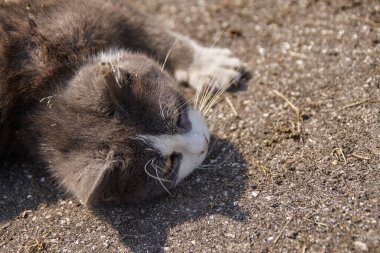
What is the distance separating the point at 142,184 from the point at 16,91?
3.42 ft

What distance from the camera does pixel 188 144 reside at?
3.03 meters

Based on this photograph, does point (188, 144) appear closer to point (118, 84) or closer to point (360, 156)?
point (118, 84)

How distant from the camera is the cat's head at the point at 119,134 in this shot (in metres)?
2.84

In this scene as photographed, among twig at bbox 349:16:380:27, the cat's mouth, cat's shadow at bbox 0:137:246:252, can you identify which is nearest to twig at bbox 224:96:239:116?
cat's shadow at bbox 0:137:246:252

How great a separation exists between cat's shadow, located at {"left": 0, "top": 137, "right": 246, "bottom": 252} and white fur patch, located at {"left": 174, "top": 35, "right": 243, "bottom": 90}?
1.82 feet

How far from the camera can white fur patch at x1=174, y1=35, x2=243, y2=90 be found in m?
3.76

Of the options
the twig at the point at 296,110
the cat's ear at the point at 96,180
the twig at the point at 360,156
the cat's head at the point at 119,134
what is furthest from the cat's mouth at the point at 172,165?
the twig at the point at 360,156

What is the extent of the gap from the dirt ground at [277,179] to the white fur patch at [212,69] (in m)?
0.12

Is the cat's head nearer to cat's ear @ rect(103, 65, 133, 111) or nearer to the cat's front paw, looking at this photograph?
cat's ear @ rect(103, 65, 133, 111)

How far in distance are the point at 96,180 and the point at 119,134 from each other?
30 cm

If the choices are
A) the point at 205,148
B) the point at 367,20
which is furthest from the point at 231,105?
the point at 367,20

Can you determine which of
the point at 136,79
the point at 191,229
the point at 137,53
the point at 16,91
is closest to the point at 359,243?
the point at 191,229

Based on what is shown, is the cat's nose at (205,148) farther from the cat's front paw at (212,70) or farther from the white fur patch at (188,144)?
the cat's front paw at (212,70)

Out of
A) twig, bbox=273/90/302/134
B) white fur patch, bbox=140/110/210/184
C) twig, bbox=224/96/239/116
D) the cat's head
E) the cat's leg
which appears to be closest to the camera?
the cat's head
